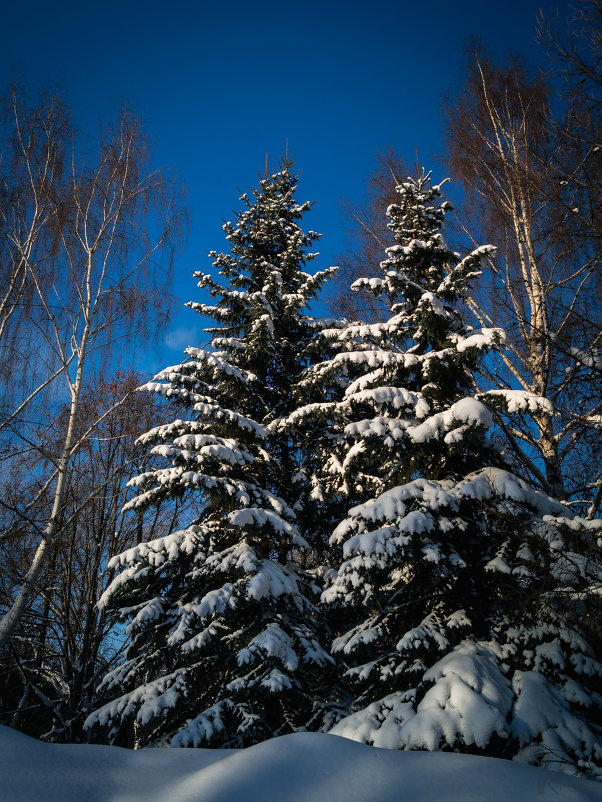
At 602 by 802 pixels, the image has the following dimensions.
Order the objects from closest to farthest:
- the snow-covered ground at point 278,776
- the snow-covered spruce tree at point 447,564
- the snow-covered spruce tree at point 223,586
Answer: the snow-covered ground at point 278,776
the snow-covered spruce tree at point 447,564
the snow-covered spruce tree at point 223,586

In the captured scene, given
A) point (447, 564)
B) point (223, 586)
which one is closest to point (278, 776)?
point (447, 564)

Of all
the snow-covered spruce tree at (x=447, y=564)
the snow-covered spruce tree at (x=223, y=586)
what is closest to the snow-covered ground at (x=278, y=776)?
the snow-covered spruce tree at (x=447, y=564)

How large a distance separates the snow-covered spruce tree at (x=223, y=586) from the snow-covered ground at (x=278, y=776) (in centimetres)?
437

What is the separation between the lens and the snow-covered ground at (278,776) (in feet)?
5.98

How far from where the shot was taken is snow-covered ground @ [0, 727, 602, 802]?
182 cm

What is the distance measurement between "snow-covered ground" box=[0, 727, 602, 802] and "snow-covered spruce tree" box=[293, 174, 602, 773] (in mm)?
1341

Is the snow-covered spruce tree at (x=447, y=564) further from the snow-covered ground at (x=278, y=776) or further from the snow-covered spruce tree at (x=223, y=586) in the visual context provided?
the snow-covered ground at (x=278, y=776)

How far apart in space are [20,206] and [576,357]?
8816 mm

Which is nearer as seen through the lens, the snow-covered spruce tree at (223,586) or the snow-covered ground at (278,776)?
the snow-covered ground at (278,776)

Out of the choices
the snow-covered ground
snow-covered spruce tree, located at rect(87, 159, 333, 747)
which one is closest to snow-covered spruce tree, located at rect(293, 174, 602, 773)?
snow-covered spruce tree, located at rect(87, 159, 333, 747)

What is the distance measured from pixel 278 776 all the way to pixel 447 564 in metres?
4.15

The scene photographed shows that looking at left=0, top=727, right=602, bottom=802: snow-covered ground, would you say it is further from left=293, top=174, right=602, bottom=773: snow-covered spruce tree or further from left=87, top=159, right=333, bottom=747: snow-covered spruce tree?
left=87, top=159, right=333, bottom=747: snow-covered spruce tree

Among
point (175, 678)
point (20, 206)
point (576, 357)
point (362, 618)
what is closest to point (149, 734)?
point (175, 678)

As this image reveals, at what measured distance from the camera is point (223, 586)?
6977mm
